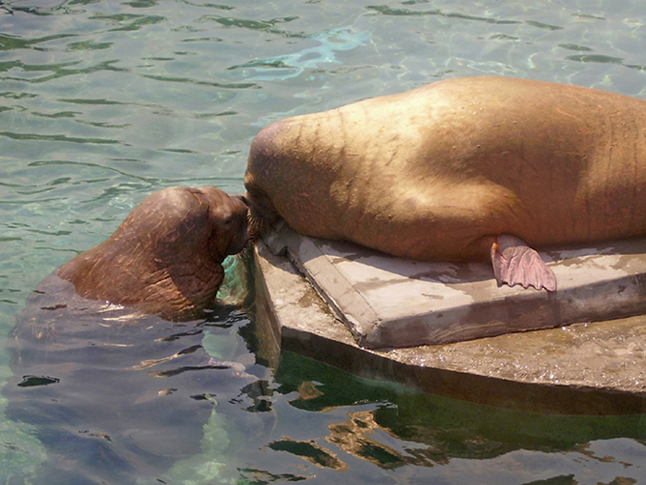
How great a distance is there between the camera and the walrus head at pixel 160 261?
518cm

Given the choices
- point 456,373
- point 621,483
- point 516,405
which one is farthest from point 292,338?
point 621,483

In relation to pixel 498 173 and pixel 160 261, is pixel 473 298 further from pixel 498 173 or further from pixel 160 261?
pixel 160 261

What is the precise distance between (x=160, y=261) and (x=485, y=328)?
2170mm

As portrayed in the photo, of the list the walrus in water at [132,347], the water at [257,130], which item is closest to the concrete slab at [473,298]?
the water at [257,130]

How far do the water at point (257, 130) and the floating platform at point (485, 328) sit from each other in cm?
13

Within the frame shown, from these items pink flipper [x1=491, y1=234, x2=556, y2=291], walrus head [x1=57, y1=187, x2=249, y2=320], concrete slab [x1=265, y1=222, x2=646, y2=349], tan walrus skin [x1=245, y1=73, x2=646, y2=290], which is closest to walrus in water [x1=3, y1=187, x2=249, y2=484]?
walrus head [x1=57, y1=187, x2=249, y2=320]

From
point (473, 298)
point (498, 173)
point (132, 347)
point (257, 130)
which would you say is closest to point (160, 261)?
point (132, 347)

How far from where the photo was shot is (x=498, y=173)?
4.67 m

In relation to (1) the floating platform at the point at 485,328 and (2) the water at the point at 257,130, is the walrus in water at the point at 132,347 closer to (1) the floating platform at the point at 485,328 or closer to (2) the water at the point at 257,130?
(2) the water at the point at 257,130

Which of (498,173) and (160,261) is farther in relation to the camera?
(160,261)

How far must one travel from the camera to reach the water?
393 centimetres

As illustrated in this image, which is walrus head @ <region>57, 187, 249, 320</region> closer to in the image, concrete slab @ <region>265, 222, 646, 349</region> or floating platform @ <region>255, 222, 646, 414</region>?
floating platform @ <region>255, 222, 646, 414</region>

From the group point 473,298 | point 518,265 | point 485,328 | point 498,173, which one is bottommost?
point 485,328

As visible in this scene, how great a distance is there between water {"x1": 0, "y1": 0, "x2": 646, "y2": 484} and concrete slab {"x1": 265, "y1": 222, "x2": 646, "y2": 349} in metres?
0.35
